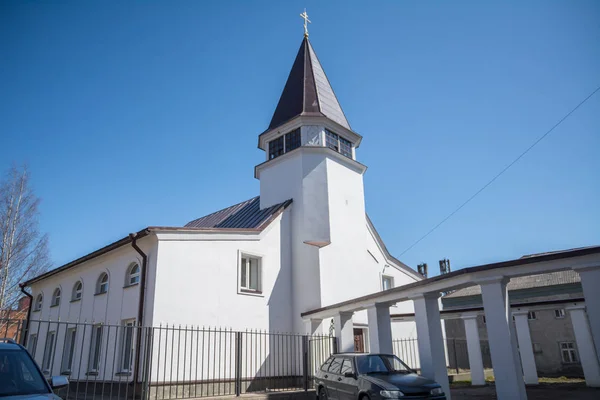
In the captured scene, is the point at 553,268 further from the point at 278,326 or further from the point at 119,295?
the point at 119,295

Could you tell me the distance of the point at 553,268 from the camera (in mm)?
9188

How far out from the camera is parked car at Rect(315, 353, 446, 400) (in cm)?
933

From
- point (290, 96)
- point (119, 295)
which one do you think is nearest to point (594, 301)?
point (119, 295)

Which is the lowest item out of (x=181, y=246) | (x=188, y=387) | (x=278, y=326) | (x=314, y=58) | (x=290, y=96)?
(x=188, y=387)

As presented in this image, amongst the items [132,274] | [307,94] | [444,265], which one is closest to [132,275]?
[132,274]

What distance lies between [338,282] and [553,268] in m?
9.98

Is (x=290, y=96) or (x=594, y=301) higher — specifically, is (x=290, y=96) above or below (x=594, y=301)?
above

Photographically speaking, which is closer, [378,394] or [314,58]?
[378,394]

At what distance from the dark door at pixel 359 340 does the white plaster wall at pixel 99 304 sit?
888cm

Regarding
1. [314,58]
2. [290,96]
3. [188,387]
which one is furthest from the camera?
[314,58]

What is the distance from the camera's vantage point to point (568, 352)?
2869cm

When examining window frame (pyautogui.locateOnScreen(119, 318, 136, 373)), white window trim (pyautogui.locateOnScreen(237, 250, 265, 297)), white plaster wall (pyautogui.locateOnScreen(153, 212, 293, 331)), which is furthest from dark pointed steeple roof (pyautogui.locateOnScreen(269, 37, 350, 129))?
window frame (pyautogui.locateOnScreen(119, 318, 136, 373))

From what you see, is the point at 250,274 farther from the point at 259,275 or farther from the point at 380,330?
the point at 380,330

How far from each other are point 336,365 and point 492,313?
4.24 meters
